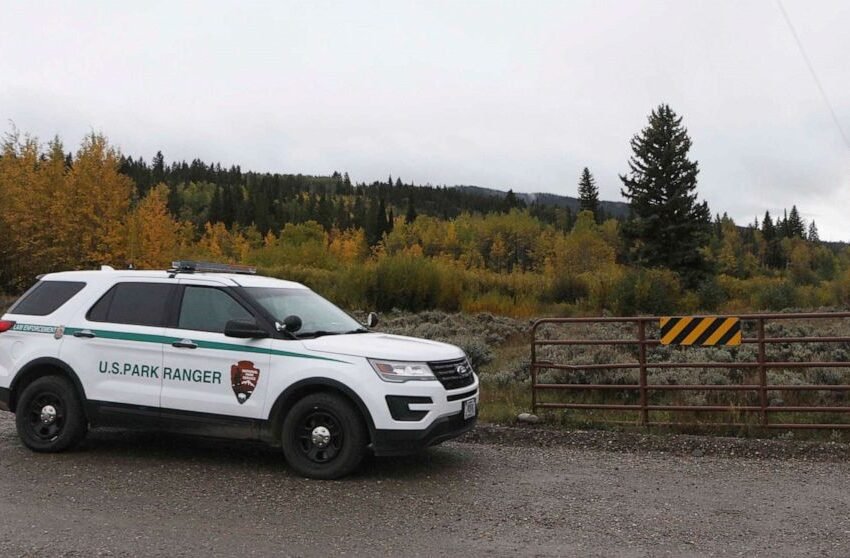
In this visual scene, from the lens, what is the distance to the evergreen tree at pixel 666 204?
6512 centimetres

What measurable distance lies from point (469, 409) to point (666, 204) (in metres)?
62.4

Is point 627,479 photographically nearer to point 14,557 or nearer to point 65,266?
point 14,557

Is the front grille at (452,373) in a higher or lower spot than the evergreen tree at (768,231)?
lower

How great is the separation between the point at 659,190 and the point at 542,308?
99.7ft

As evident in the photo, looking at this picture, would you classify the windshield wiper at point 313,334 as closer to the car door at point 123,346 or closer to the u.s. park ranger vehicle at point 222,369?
the u.s. park ranger vehicle at point 222,369

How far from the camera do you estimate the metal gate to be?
32.1 feet

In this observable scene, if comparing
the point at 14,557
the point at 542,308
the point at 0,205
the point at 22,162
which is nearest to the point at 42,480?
the point at 14,557

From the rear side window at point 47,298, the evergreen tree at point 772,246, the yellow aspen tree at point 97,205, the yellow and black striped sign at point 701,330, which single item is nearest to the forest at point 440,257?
the yellow aspen tree at point 97,205

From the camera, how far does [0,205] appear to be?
45938 millimetres

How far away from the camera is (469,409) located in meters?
8.15

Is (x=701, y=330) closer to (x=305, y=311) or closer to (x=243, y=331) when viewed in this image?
(x=305, y=311)

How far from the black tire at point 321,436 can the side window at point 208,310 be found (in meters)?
1.16

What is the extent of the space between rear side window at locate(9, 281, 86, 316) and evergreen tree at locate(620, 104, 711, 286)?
59968mm

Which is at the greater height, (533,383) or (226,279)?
(226,279)
